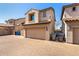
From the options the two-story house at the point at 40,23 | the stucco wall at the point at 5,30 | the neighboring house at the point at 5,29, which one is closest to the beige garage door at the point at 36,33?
the two-story house at the point at 40,23

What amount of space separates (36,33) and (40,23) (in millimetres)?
1531

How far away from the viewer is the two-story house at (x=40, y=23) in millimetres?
12381

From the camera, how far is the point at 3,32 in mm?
21984

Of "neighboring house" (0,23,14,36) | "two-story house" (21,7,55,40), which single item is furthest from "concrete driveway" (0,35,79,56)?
"neighboring house" (0,23,14,36)

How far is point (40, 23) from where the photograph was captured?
12.9 m

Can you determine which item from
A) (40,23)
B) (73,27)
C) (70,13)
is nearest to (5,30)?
(40,23)

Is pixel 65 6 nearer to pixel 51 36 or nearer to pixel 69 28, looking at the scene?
pixel 69 28

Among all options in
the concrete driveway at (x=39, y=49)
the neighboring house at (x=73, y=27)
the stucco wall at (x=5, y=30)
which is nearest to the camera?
the concrete driveway at (x=39, y=49)

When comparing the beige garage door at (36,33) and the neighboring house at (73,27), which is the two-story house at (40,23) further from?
the neighboring house at (73,27)

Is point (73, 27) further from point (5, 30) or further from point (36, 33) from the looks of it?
point (5, 30)

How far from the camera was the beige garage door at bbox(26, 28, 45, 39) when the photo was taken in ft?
42.2

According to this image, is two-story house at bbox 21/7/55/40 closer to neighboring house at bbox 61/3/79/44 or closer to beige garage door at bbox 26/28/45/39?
beige garage door at bbox 26/28/45/39

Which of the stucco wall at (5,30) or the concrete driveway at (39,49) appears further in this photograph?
the stucco wall at (5,30)

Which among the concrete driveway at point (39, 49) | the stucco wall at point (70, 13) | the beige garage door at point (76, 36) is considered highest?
the stucco wall at point (70, 13)
